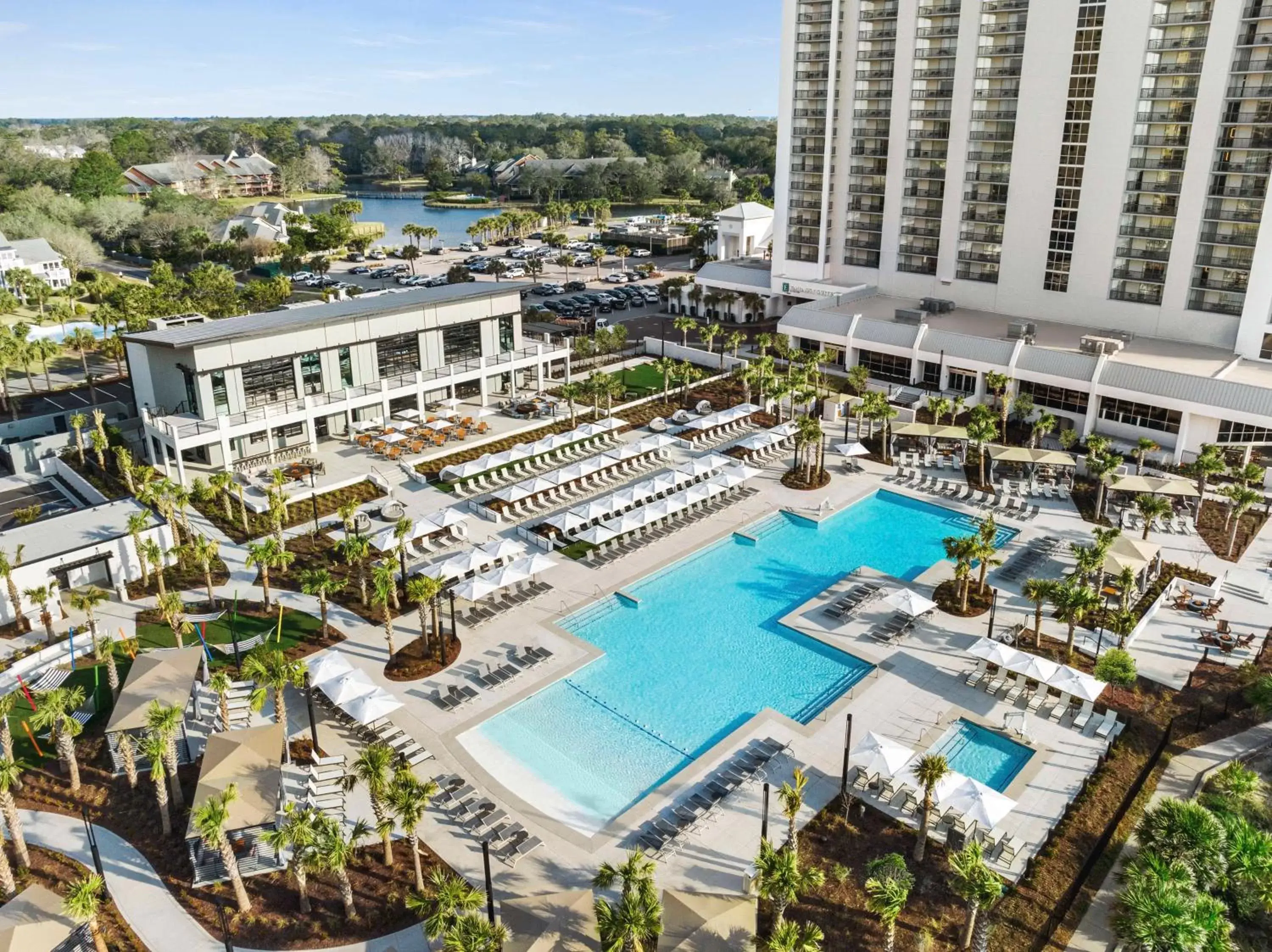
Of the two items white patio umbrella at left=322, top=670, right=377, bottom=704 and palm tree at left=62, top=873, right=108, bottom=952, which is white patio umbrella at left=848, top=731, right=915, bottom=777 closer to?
white patio umbrella at left=322, top=670, right=377, bottom=704

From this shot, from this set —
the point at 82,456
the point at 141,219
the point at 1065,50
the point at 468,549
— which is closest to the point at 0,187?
the point at 141,219

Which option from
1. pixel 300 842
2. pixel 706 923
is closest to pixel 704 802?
pixel 706 923

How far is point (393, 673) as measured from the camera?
3203 centimetres

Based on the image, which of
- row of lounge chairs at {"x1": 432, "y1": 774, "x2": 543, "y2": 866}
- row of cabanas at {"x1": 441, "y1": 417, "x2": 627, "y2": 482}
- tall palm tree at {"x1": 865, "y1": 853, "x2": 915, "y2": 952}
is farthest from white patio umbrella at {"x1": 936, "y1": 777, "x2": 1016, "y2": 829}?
row of cabanas at {"x1": 441, "y1": 417, "x2": 627, "y2": 482}

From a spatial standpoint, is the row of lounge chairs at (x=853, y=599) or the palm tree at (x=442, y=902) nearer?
the palm tree at (x=442, y=902)

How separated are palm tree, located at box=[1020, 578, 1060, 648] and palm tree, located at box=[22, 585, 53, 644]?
124ft

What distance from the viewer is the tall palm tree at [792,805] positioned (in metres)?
22.9

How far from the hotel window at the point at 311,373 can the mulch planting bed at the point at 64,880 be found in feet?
102

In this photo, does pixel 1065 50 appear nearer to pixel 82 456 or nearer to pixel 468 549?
pixel 468 549

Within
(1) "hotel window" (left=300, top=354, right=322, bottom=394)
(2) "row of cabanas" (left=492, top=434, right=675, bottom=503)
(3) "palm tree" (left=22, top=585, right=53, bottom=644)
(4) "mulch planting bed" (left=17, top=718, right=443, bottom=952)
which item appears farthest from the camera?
(1) "hotel window" (left=300, top=354, right=322, bottom=394)

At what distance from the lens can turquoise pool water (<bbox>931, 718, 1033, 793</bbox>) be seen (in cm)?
2755

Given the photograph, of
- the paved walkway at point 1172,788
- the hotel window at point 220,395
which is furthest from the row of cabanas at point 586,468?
the paved walkway at point 1172,788

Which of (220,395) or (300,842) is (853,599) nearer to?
(300,842)

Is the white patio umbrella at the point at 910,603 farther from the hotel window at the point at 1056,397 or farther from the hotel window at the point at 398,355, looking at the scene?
the hotel window at the point at 398,355
